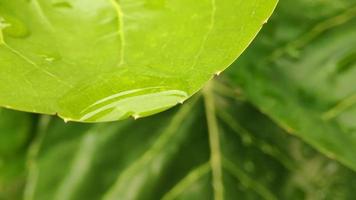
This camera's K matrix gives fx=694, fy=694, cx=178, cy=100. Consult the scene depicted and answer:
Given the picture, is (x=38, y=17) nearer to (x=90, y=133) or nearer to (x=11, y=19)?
(x=11, y=19)

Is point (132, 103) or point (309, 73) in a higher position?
point (309, 73)

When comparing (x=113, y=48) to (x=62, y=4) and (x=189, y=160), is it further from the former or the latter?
(x=189, y=160)

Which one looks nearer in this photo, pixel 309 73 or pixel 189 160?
pixel 309 73

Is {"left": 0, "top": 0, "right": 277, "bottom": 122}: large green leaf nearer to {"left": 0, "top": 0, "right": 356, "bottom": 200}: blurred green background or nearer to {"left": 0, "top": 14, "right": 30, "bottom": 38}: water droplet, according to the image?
{"left": 0, "top": 14, "right": 30, "bottom": 38}: water droplet

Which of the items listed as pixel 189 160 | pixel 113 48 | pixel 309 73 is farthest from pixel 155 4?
pixel 189 160

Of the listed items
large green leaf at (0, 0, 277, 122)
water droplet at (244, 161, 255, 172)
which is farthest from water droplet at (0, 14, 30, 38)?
water droplet at (244, 161, 255, 172)

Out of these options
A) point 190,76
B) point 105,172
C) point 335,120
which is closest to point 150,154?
point 105,172

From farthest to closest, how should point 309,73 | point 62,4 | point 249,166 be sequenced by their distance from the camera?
point 249,166 < point 309,73 < point 62,4

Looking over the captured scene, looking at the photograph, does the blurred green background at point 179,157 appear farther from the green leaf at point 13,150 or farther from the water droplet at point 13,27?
the water droplet at point 13,27
